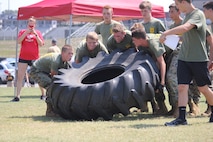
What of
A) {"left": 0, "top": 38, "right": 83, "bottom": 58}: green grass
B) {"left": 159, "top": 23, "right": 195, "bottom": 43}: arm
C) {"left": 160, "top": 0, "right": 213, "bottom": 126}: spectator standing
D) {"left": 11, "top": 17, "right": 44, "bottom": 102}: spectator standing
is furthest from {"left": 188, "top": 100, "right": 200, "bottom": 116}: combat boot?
{"left": 0, "top": 38, "right": 83, "bottom": 58}: green grass

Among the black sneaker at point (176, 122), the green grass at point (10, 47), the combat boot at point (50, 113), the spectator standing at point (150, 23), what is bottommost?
the green grass at point (10, 47)

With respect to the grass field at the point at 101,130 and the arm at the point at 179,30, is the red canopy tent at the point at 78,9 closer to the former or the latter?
the grass field at the point at 101,130

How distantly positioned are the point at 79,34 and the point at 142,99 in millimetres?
13202

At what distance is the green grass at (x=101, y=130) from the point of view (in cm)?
562

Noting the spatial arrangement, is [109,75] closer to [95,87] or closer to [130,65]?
[130,65]

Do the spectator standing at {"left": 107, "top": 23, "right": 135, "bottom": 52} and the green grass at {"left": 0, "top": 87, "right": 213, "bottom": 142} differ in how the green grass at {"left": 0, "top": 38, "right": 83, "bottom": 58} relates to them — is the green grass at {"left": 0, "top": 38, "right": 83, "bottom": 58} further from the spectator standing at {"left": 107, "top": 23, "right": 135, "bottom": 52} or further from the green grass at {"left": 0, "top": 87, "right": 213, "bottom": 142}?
the green grass at {"left": 0, "top": 87, "right": 213, "bottom": 142}

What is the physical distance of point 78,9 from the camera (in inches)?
529

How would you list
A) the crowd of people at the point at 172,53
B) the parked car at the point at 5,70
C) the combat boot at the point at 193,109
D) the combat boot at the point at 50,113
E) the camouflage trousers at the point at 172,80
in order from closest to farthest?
the crowd of people at the point at 172,53 → the camouflage trousers at the point at 172,80 → the combat boot at the point at 193,109 → the combat boot at the point at 50,113 → the parked car at the point at 5,70

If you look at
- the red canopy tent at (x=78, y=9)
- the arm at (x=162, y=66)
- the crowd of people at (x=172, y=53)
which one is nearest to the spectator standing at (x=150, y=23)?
the crowd of people at (x=172, y=53)

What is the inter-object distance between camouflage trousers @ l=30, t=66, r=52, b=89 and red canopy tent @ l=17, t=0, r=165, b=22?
13.0 ft

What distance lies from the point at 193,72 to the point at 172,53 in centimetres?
Result: 139

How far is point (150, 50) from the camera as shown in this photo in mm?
8078

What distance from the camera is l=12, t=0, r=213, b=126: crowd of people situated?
6746 mm

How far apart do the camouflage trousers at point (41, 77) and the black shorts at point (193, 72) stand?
3.00m
